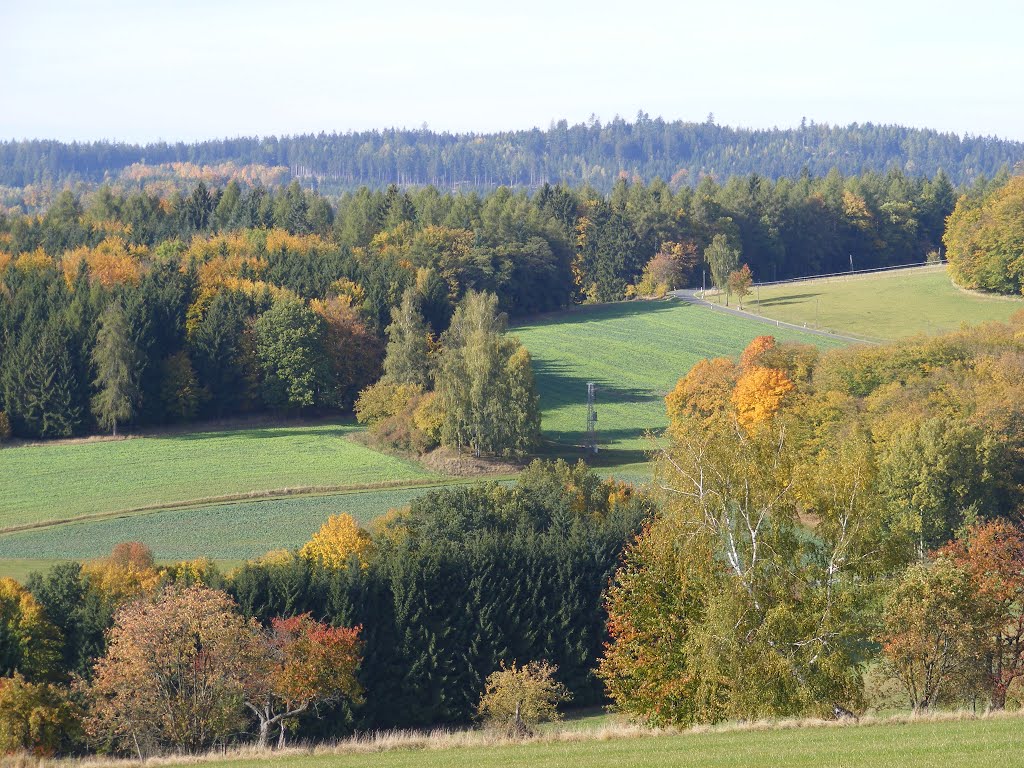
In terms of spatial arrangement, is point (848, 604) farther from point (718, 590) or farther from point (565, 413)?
point (565, 413)

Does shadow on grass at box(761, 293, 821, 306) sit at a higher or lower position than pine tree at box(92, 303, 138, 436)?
higher

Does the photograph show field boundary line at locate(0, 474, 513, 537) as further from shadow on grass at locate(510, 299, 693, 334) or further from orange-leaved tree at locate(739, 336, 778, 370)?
shadow on grass at locate(510, 299, 693, 334)

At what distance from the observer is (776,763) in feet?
69.7

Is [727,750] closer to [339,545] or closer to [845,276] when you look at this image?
[339,545]

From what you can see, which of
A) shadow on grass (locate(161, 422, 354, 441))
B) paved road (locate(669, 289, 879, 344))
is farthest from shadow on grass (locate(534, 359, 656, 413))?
paved road (locate(669, 289, 879, 344))

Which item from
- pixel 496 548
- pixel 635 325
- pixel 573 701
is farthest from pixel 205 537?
pixel 635 325

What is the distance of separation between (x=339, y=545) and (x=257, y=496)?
21655 millimetres

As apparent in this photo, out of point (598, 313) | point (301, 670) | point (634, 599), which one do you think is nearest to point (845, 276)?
point (598, 313)

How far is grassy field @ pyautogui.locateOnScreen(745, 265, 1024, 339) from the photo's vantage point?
112812 mm

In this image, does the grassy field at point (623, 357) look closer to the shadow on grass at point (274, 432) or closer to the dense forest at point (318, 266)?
the dense forest at point (318, 266)

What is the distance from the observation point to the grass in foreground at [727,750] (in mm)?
20984

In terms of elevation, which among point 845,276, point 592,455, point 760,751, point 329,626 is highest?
point 845,276

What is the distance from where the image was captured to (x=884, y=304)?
12294cm

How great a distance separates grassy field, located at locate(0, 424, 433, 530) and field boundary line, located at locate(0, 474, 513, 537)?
23.3 inches
